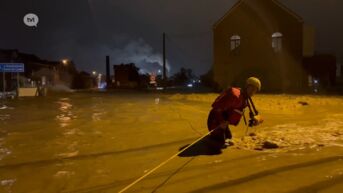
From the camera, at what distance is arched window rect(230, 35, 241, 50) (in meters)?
46.0

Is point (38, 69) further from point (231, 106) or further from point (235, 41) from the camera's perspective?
point (231, 106)

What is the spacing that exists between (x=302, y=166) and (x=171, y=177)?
2392mm

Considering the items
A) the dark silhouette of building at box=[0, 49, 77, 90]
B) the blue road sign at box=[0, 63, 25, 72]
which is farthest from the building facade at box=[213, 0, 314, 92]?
the dark silhouette of building at box=[0, 49, 77, 90]

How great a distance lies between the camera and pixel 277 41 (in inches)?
1781

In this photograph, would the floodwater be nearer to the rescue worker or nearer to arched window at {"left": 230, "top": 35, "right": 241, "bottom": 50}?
the rescue worker

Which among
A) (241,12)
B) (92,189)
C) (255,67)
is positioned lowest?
(92,189)

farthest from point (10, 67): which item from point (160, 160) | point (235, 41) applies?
point (160, 160)

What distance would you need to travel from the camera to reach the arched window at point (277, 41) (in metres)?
44.9

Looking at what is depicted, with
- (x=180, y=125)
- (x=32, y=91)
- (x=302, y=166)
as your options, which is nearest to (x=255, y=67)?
(x=32, y=91)

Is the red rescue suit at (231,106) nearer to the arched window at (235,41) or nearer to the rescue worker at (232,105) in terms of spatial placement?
the rescue worker at (232,105)

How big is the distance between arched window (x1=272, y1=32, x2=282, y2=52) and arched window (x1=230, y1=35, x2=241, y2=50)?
3.37m

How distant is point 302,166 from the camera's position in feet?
26.9

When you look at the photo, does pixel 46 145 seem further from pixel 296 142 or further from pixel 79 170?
pixel 296 142

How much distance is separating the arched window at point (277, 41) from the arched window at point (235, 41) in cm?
337
